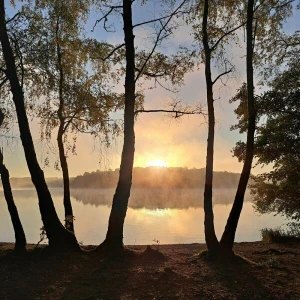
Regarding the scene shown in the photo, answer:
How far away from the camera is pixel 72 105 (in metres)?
11.2

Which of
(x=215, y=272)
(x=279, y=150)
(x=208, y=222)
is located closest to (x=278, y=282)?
(x=215, y=272)

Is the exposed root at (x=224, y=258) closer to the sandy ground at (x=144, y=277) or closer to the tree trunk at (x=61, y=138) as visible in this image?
the sandy ground at (x=144, y=277)

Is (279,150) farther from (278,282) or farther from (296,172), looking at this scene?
(278,282)

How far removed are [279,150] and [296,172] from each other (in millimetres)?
1097

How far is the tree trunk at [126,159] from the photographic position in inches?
322

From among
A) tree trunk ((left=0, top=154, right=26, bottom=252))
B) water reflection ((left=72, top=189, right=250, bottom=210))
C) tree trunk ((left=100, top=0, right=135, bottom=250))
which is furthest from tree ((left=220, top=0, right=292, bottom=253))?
water reflection ((left=72, top=189, right=250, bottom=210))

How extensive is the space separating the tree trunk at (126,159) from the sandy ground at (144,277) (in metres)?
→ 0.59

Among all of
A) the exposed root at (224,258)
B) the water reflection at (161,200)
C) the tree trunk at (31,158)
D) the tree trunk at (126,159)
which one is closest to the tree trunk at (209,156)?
the exposed root at (224,258)

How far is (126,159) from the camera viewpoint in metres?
8.38

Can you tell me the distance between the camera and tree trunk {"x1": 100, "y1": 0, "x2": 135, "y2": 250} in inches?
322

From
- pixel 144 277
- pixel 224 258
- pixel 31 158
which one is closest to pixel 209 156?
pixel 224 258

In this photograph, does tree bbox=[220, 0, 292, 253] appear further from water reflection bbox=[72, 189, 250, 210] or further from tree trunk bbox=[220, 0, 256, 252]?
water reflection bbox=[72, 189, 250, 210]

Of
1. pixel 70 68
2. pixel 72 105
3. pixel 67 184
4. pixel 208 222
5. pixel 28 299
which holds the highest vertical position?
pixel 70 68

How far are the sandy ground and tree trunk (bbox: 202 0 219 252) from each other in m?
0.50
